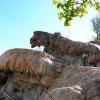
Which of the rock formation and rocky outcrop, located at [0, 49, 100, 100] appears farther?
rocky outcrop, located at [0, 49, 100, 100]

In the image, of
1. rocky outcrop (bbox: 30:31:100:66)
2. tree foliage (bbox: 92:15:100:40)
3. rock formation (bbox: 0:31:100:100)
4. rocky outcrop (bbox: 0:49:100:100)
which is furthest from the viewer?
tree foliage (bbox: 92:15:100:40)

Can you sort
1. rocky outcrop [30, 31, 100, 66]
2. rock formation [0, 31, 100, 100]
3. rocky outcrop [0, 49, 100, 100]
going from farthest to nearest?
rocky outcrop [30, 31, 100, 66] < rocky outcrop [0, 49, 100, 100] < rock formation [0, 31, 100, 100]

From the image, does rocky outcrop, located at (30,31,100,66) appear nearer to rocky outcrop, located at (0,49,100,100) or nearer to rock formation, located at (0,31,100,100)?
rock formation, located at (0,31,100,100)

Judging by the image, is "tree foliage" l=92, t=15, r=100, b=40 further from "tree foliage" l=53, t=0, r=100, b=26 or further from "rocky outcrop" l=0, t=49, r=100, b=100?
"rocky outcrop" l=0, t=49, r=100, b=100

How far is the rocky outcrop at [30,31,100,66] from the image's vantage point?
10.6m

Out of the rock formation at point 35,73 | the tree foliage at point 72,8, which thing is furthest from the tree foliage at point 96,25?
the rock formation at point 35,73

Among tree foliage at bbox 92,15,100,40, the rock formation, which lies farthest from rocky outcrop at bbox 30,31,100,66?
tree foliage at bbox 92,15,100,40

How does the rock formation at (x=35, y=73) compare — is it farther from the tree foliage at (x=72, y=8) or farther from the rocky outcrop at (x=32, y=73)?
the tree foliage at (x=72, y=8)

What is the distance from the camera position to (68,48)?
35.1 ft

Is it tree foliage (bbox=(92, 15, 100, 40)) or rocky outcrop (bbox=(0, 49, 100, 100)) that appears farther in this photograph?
tree foliage (bbox=(92, 15, 100, 40))

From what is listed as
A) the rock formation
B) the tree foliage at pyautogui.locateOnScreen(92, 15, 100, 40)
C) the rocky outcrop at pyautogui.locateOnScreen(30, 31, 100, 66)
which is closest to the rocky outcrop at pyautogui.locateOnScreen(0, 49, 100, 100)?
the rock formation

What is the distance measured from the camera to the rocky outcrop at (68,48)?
10.6 m

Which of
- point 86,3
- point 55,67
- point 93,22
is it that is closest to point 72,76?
point 55,67

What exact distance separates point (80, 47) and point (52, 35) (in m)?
1.10
